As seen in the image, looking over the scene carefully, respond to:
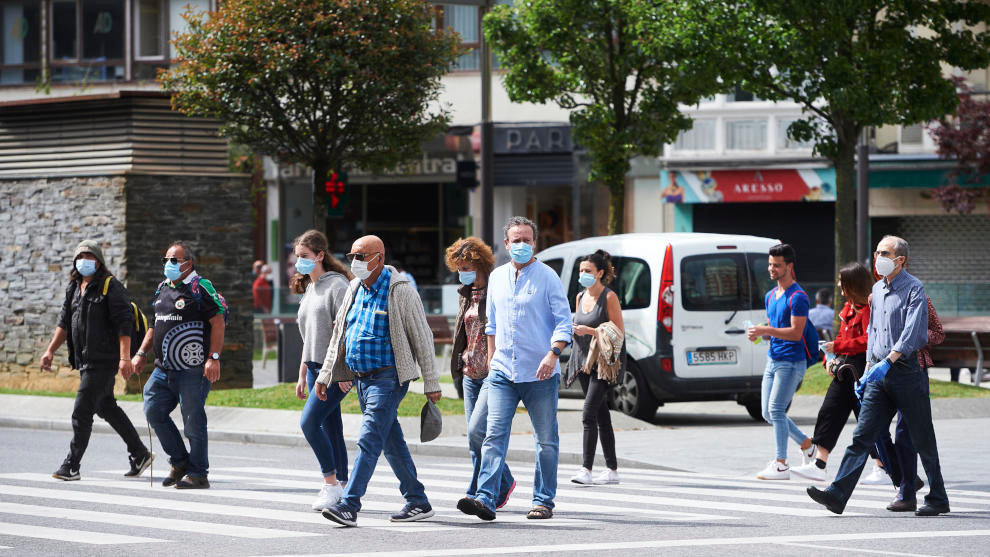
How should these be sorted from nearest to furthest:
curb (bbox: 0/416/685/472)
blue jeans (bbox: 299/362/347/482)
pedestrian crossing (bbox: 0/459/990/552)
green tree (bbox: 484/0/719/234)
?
pedestrian crossing (bbox: 0/459/990/552), blue jeans (bbox: 299/362/347/482), curb (bbox: 0/416/685/472), green tree (bbox: 484/0/719/234)

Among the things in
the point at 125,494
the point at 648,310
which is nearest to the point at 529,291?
the point at 125,494

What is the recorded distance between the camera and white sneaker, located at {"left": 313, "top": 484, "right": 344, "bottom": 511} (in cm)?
988

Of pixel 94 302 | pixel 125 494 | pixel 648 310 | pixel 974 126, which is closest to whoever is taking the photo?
pixel 125 494

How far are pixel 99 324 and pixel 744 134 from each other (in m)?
24.0

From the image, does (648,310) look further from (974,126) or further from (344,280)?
(974,126)

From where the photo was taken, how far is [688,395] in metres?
16.0

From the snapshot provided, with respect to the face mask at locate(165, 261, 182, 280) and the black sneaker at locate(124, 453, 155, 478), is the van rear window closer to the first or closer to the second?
the black sneaker at locate(124, 453, 155, 478)

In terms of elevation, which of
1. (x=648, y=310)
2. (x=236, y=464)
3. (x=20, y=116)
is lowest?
(x=236, y=464)

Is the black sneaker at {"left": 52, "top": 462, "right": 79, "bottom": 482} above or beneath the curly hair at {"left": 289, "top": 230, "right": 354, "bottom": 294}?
beneath

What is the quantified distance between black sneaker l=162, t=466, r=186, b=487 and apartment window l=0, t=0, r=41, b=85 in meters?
30.6

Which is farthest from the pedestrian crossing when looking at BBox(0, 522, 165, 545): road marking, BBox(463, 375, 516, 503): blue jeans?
BBox(463, 375, 516, 503): blue jeans

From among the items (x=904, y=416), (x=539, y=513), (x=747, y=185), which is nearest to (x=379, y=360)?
(x=539, y=513)

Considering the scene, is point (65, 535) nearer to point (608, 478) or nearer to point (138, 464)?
point (138, 464)

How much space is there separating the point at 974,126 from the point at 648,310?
18046mm
